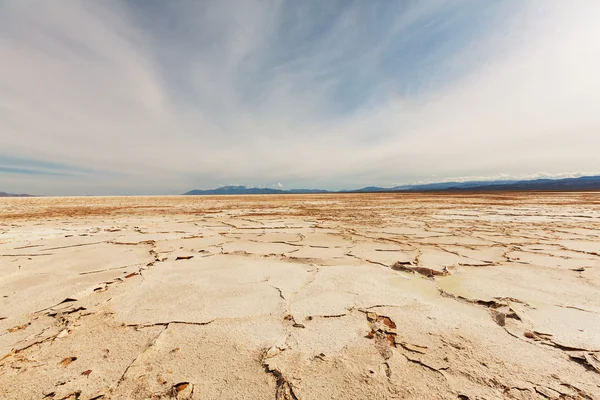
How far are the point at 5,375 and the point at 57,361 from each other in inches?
6.4

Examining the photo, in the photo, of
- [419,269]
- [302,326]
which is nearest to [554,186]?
[419,269]

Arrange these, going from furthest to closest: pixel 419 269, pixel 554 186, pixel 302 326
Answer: pixel 554 186 → pixel 419 269 → pixel 302 326

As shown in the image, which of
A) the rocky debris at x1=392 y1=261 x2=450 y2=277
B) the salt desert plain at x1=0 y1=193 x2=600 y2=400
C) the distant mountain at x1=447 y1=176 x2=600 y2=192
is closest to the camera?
the salt desert plain at x1=0 y1=193 x2=600 y2=400

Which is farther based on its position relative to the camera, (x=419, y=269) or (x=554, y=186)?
(x=554, y=186)

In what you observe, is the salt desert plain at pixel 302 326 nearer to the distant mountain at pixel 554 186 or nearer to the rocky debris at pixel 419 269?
the rocky debris at pixel 419 269

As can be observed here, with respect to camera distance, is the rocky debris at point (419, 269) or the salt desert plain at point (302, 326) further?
the rocky debris at point (419, 269)

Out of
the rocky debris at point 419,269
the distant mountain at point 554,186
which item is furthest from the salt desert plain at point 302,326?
the distant mountain at point 554,186

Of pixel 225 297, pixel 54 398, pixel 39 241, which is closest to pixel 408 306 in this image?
pixel 225 297

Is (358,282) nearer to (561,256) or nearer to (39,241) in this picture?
(561,256)

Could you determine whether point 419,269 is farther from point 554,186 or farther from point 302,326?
point 554,186

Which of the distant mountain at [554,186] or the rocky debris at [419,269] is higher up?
the rocky debris at [419,269]

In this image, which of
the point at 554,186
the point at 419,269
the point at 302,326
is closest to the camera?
the point at 302,326

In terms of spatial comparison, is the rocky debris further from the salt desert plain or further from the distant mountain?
the distant mountain

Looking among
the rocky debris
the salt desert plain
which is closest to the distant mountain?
the rocky debris
